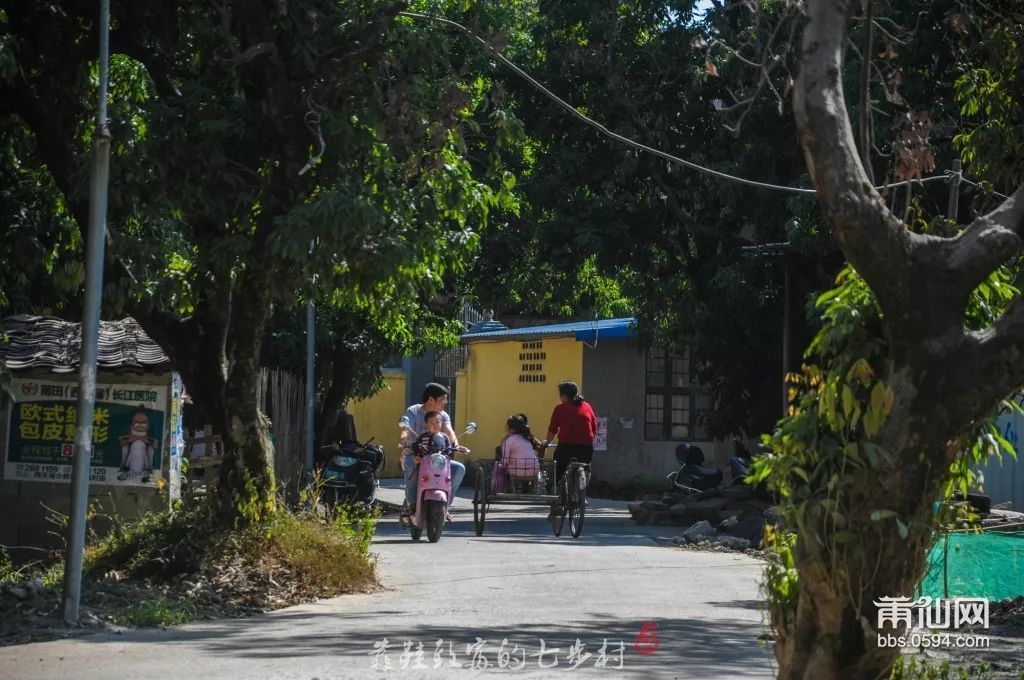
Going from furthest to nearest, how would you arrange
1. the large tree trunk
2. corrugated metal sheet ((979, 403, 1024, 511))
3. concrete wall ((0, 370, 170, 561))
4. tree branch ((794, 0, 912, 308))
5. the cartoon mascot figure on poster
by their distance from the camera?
corrugated metal sheet ((979, 403, 1024, 511))
concrete wall ((0, 370, 170, 561))
the cartoon mascot figure on poster
tree branch ((794, 0, 912, 308))
the large tree trunk

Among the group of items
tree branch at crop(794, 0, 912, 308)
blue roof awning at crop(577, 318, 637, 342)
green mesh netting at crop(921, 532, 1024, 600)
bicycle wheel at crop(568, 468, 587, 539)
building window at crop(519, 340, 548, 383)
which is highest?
blue roof awning at crop(577, 318, 637, 342)

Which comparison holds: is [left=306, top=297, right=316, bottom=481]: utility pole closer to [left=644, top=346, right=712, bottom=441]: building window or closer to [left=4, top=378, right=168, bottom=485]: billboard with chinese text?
[left=4, top=378, right=168, bottom=485]: billboard with chinese text

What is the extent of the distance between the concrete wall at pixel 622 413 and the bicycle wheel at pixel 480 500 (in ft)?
47.7

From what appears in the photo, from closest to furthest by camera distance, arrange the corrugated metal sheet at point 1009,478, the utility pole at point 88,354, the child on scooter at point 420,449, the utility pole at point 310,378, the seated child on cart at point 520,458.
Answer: the utility pole at point 88,354
the child on scooter at point 420,449
the seated child on cart at point 520,458
the corrugated metal sheet at point 1009,478
the utility pole at point 310,378

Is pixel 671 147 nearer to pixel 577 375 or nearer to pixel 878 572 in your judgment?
pixel 577 375

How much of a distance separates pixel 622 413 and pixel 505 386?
4804 mm

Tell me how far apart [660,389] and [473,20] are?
22.1 metres

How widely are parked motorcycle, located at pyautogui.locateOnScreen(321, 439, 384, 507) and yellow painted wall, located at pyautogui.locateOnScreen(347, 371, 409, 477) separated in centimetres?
1828

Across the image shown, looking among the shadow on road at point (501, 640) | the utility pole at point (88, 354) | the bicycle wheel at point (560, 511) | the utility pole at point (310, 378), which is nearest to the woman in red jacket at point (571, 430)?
the bicycle wheel at point (560, 511)

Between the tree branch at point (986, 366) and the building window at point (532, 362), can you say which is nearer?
the tree branch at point (986, 366)

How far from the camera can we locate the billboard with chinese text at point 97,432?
14.7 m

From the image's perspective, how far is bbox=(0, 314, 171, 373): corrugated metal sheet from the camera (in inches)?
585

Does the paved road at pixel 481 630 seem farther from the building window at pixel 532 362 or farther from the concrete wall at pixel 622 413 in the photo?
the building window at pixel 532 362

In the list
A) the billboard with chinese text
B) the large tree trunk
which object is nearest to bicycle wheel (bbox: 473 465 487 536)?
the billboard with chinese text
